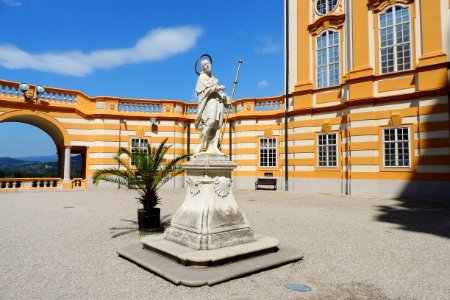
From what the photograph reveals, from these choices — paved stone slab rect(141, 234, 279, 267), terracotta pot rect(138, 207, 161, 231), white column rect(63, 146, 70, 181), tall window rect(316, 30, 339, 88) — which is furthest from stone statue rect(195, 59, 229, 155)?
white column rect(63, 146, 70, 181)

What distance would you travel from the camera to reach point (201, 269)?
197 inches

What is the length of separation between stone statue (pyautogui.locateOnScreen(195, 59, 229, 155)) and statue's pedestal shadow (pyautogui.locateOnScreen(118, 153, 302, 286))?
44 cm

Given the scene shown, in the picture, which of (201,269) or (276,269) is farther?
(276,269)

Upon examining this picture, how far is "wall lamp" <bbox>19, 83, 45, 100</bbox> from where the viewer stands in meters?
18.4

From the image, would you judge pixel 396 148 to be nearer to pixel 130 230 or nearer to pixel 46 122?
pixel 130 230

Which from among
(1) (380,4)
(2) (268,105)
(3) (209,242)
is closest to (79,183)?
(2) (268,105)

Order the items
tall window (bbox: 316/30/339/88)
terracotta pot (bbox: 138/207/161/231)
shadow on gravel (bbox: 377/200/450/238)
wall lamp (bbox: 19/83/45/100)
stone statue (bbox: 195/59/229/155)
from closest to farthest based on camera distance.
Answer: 1. stone statue (bbox: 195/59/229/155)
2. terracotta pot (bbox: 138/207/161/231)
3. shadow on gravel (bbox: 377/200/450/238)
4. wall lamp (bbox: 19/83/45/100)
5. tall window (bbox: 316/30/339/88)

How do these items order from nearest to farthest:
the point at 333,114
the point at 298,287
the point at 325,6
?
the point at 298,287
the point at 333,114
the point at 325,6

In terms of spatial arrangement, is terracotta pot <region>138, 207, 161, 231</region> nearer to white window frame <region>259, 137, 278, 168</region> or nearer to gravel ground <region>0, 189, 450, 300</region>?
gravel ground <region>0, 189, 450, 300</region>

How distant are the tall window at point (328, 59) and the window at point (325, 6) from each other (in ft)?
4.51

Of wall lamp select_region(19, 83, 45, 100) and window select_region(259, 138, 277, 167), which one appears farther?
window select_region(259, 138, 277, 167)

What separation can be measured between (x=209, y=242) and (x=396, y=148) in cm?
1321

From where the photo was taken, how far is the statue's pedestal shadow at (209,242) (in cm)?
508

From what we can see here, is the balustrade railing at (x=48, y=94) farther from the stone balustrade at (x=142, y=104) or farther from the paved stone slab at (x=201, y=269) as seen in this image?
the paved stone slab at (x=201, y=269)
